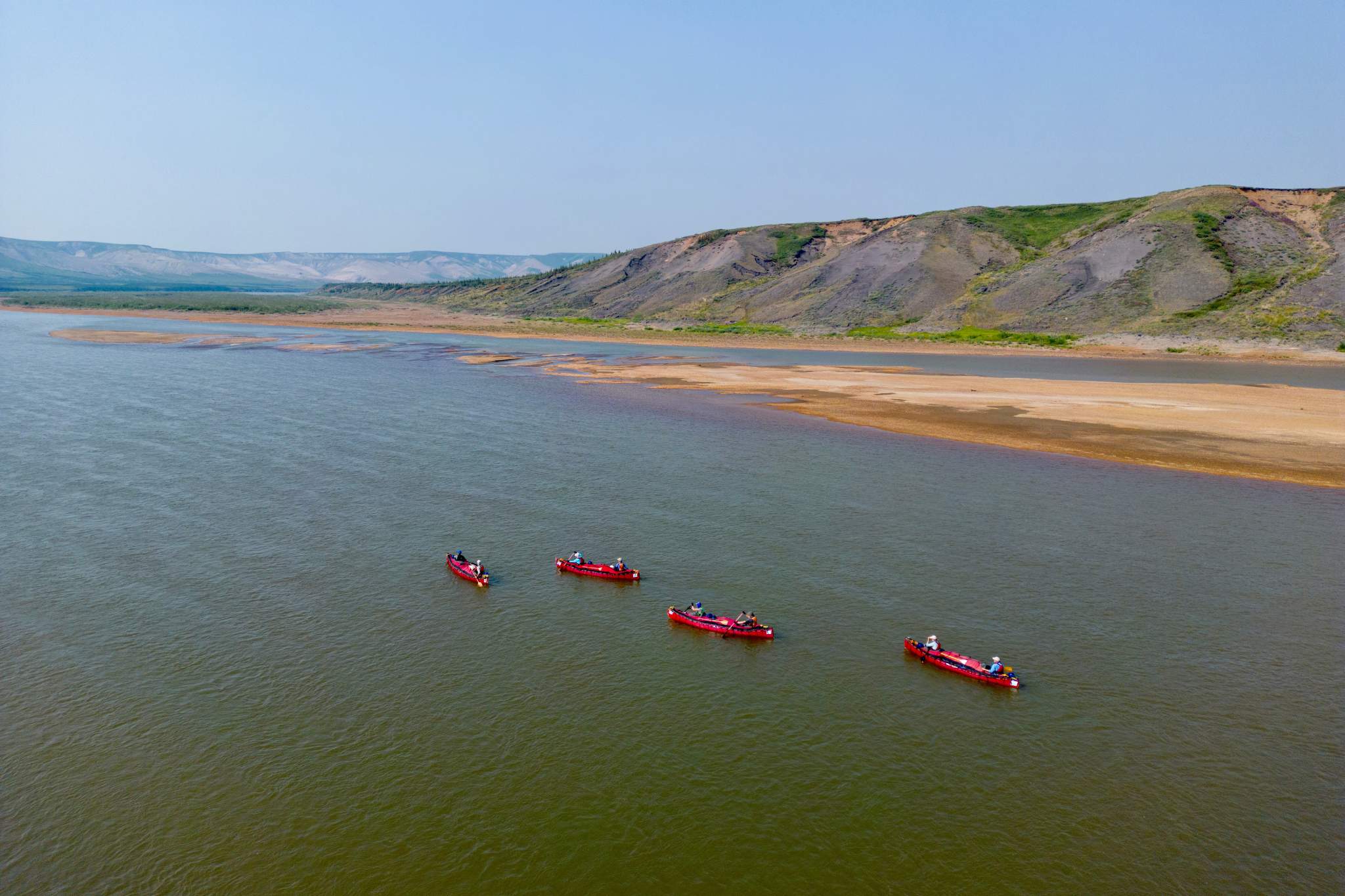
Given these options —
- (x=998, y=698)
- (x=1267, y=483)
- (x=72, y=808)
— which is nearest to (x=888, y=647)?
(x=998, y=698)

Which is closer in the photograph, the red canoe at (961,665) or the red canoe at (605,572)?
the red canoe at (961,665)

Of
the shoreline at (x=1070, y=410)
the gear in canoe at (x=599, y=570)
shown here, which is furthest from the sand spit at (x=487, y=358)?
the gear in canoe at (x=599, y=570)

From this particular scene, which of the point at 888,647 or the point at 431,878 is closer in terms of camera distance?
the point at 431,878

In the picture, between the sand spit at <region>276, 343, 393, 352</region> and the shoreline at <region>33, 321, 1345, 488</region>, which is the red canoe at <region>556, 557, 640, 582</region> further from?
the sand spit at <region>276, 343, 393, 352</region>

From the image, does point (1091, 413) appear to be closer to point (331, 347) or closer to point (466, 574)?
point (466, 574)

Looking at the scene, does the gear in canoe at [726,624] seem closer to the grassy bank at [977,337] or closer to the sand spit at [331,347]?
the sand spit at [331,347]

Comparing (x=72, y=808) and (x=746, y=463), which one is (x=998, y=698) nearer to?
(x=72, y=808)

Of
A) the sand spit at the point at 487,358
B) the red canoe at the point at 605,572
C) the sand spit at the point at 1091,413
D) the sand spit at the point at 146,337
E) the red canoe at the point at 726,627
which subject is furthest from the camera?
the sand spit at the point at 146,337
